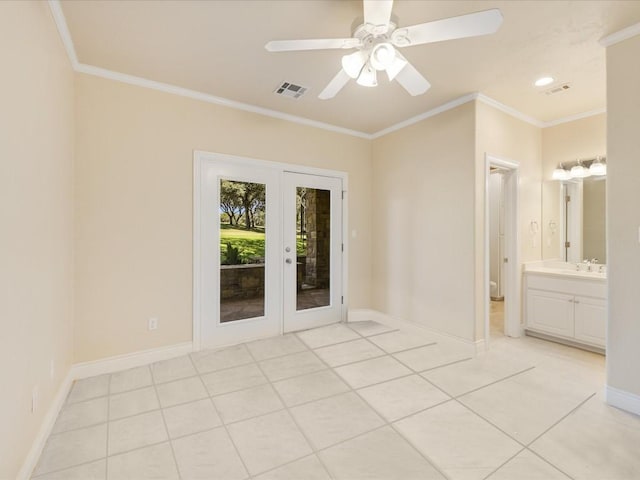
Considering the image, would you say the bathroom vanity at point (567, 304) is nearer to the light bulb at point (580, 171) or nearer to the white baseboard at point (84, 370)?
the light bulb at point (580, 171)

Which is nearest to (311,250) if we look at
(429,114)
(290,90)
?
(290,90)

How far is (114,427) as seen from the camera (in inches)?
79.0

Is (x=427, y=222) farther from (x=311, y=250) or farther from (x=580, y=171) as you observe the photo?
(x=580, y=171)

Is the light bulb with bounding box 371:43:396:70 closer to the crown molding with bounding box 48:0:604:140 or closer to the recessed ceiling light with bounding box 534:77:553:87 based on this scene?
the crown molding with bounding box 48:0:604:140

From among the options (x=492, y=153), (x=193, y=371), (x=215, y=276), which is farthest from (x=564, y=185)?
(x=193, y=371)

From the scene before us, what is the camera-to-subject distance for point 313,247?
4066 mm

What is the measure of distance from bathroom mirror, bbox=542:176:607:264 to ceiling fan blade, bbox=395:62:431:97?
9.39 feet

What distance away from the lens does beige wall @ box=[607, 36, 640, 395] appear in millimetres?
2135

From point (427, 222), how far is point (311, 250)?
147 cm

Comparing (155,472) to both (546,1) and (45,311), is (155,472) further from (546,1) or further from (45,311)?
(546,1)

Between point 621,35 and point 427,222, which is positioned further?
point 427,222

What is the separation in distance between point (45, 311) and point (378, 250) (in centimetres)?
354

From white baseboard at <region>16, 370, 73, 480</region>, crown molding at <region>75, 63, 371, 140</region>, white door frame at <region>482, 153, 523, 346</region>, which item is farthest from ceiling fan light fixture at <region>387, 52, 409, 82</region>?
white baseboard at <region>16, 370, 73, 480</region>

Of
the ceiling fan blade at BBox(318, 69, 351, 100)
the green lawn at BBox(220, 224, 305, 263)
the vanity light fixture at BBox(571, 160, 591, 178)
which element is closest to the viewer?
the ceiling fan blade at BBox(318, 69, 351, 100)
